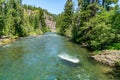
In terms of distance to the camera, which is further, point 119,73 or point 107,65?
point 107,65

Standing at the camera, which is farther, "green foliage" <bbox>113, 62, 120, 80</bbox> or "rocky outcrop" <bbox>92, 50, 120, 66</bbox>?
"rocky outcrop" <bbox>92, 50, 120, 66</bbox>

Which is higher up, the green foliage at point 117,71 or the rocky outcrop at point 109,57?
the rocky outcrop at point 109,57

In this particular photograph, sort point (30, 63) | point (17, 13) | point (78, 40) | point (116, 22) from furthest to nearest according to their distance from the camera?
point (17, 13) < point (78, 40) < point (116, 22) < point (30, 63)

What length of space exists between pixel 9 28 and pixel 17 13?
767cm

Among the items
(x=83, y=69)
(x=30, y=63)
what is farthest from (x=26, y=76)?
(x=83, y=69)

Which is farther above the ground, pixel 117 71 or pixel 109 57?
pixel 109 57

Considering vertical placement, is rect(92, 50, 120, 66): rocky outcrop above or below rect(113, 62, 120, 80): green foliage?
above

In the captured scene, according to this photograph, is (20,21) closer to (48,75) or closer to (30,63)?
(30,63)

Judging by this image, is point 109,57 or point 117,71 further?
point 109,57

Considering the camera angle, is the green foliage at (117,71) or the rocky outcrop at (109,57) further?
the rocky outcrop at (109,57)

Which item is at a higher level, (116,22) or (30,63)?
(116,22)

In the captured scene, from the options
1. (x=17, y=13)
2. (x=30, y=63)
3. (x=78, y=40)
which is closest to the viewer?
(x=30, y=63)

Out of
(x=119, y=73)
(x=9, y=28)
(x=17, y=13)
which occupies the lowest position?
(x=119, y=73)

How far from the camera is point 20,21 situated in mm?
60500
